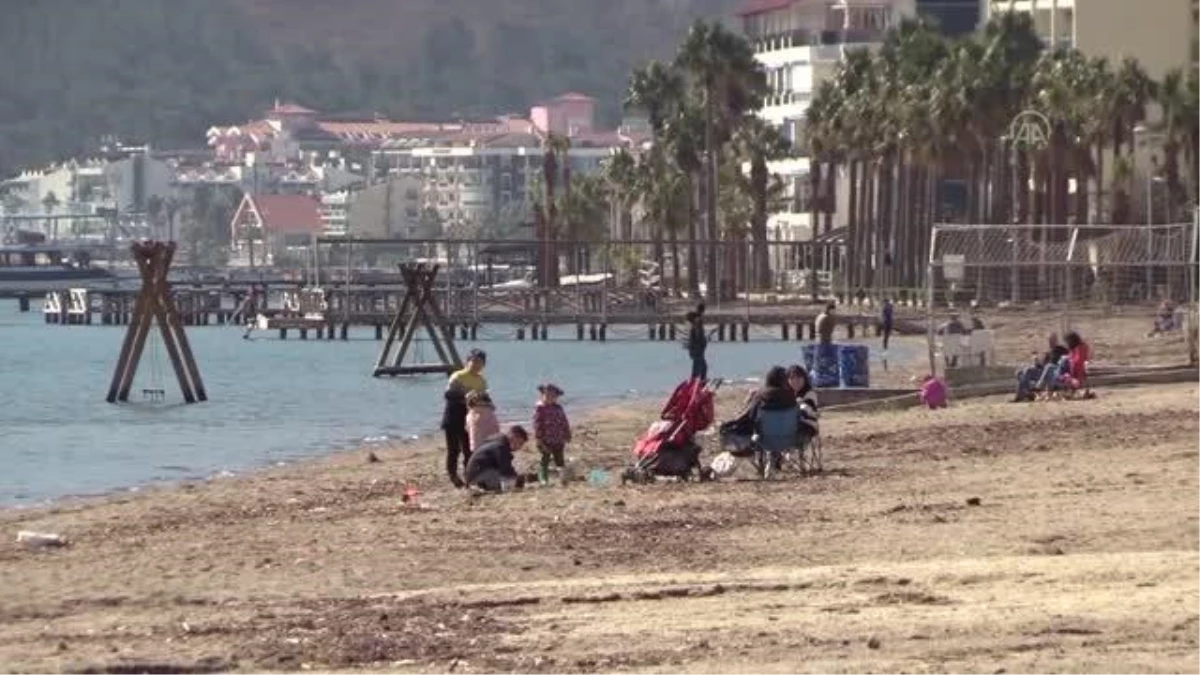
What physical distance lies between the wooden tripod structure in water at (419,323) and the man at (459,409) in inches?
1485

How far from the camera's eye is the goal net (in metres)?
42.9

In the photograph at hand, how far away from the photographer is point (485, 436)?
1033 inches

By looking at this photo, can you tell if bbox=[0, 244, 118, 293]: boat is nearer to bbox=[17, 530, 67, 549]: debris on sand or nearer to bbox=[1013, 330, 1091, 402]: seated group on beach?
bbox=[1013, 330, 1091, 402]: seated group on beach

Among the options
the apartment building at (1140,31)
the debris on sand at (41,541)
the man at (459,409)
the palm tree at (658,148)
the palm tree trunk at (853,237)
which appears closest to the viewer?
the debris on sand at (41,541)

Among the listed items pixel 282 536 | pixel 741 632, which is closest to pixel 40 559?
pixel 282 536

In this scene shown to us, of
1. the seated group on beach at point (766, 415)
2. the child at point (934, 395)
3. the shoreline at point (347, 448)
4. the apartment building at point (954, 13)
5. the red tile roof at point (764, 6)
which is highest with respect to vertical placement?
the red tile roof at point (764, 6)

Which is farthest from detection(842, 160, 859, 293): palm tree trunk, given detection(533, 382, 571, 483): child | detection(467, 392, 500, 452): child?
detection(467, 392, 500, 452): child

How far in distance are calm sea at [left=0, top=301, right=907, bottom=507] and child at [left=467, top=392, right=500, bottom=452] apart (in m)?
7.72

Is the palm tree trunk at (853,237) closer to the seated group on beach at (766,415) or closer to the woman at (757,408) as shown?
the seated group on beach at (766,415)

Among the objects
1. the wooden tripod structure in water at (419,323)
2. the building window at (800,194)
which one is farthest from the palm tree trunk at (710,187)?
the wooden tripod structure in water at (419,323)

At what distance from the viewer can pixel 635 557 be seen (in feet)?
61.3

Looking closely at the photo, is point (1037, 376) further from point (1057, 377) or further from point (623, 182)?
point (623, 182)

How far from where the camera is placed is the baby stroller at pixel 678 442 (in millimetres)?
25266

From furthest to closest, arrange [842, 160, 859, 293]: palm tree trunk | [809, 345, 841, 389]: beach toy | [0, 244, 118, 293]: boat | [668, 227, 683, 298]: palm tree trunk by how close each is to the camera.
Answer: [0, 244, 118, 293]: boat < [668, 227, 683, 298]: palm tree trunk < [842, 160, 859, 293]: palm tree trunk < [809, 345, 841, 389]: beach toy
